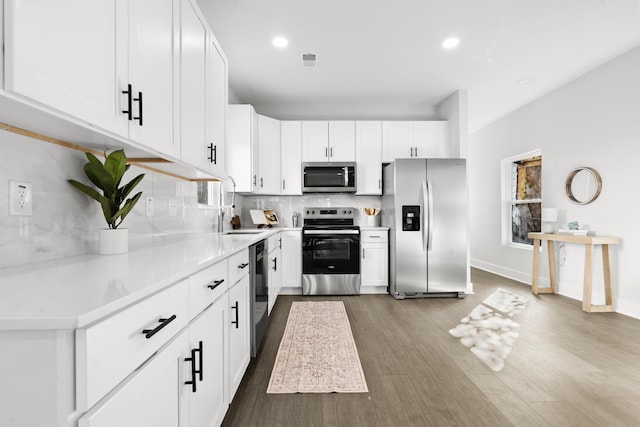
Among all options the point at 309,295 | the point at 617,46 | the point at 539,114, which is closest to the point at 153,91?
the point at 309,295

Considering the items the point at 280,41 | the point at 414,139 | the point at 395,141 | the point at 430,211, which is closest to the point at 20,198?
the point at 280,41

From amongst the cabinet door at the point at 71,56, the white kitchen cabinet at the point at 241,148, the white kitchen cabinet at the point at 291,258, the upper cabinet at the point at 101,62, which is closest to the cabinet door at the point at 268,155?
the white kitchen cabinet at the point at 241,148

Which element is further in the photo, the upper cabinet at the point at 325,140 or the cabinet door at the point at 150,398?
the upper cabinet at the point at 325,140

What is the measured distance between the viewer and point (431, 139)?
15.0 feet

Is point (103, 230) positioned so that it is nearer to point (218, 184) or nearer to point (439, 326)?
point (218, 184)

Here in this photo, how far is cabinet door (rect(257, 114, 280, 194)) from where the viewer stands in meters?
4.30

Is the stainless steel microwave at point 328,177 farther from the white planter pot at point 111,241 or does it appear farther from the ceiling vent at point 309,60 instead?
the white planter pot at point 111,241

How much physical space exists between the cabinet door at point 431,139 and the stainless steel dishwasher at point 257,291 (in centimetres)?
293

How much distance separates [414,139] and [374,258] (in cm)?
181

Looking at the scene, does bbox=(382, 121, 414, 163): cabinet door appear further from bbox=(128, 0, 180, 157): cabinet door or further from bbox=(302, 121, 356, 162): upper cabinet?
bbox=(128, 0, 180, 157): cabinet door


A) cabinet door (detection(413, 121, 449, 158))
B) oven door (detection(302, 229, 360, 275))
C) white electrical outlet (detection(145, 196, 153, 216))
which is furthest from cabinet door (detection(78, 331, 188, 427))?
cabinet door (detection(413, 121, 449, 158))

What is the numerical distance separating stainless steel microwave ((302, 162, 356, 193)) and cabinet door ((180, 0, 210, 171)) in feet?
7.84

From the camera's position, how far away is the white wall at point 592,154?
326 centimetres

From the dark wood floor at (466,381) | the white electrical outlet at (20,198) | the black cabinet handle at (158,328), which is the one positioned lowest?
the dark wood floor at (466,381)
